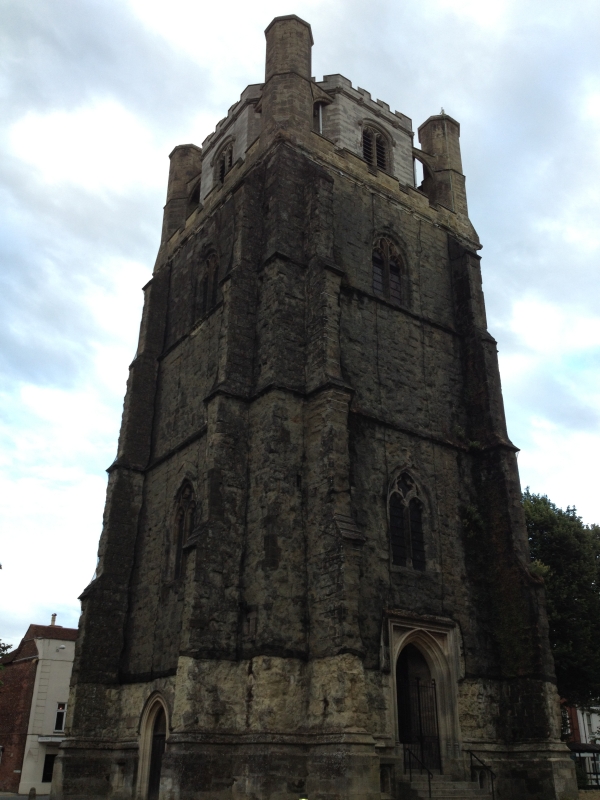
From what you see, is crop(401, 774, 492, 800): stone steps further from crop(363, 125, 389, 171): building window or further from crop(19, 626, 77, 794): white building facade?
crop(19, 626, 77, 794): white building facade

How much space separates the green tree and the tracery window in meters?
10.1

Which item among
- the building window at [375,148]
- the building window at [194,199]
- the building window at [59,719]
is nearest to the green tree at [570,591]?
the building window at [375,148]

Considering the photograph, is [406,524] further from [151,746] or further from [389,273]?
[151,746]

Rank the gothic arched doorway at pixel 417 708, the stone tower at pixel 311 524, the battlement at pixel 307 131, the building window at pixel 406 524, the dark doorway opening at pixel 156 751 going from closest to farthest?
the stone tower at pixel 311 524 < the gothic arched doorway at pixel 417 708 < the dark doorway opening at pixel 156 751 < the building window at pixel 406 524 < the battlement at pixel 307 131

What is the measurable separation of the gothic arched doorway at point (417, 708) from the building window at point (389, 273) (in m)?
9.97

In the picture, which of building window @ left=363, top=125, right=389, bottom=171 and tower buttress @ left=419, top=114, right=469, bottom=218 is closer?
building window @ left=363, top=125, right=389, bottom=171

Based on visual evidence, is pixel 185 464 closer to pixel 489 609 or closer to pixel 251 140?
pixel 489 609

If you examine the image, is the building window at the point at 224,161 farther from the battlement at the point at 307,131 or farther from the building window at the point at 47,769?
the building window at the point at 47,769

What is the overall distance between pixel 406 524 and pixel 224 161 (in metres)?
15.8

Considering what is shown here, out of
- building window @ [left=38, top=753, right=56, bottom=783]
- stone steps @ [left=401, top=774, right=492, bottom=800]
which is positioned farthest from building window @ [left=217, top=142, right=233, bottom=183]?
building window @ [left=38, top=753, right=56, bottom=783]

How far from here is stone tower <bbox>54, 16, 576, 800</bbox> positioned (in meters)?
14.8

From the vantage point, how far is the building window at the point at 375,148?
25.5 meters

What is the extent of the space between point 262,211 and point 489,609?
40.7ft

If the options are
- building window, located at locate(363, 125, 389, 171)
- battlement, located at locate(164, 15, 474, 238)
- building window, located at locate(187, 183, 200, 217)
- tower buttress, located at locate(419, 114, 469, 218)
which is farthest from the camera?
building window, located at locate(187, 183, 200, 217)
